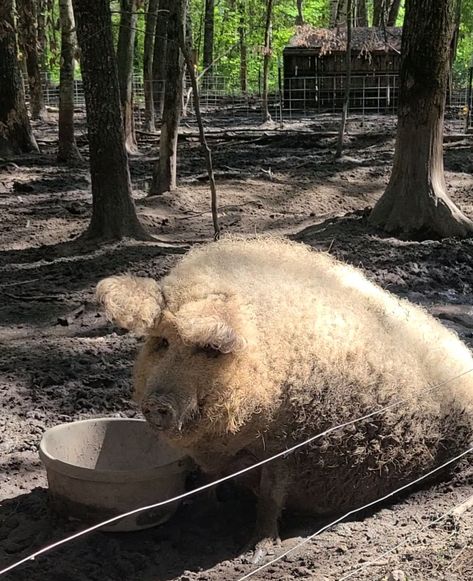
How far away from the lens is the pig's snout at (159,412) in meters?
2.57

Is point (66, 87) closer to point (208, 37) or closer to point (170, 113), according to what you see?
point (170, 113)

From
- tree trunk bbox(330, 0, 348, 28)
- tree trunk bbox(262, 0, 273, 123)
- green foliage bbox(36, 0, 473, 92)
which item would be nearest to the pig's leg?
tree trunk bbox(330, 0, 348, 28)

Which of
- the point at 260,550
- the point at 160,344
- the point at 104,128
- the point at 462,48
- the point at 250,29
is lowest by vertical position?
the point at 260,550

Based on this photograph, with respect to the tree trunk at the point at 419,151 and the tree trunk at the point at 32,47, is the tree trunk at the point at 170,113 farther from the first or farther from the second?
the tree trunk at the point at 419,151

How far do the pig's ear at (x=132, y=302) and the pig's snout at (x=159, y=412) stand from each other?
1.09 ft

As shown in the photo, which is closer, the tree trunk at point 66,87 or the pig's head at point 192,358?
the pig's head at point 192,358

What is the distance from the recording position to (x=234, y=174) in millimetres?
11844

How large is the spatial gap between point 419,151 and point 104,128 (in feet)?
11.1

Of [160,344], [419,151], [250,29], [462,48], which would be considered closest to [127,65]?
[419,151]

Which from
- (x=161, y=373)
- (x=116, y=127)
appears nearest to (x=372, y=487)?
(x=161, y=373)

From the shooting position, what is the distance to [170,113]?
381 inches

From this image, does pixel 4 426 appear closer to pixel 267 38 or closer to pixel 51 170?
pixel 51 170

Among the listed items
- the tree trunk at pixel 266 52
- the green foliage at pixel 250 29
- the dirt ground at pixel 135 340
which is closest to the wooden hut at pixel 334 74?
the green foliage at pixel 250 29

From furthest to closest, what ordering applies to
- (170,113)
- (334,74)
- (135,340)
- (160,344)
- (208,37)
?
1. (208,37)
2. (334,74)
3. (170,113)
4. (135,340)
5. (160,344)
